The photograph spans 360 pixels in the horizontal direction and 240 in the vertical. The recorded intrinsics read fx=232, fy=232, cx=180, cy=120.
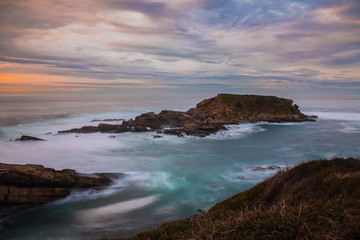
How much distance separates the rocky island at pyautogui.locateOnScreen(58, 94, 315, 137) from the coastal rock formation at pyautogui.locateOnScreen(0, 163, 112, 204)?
2245 cm

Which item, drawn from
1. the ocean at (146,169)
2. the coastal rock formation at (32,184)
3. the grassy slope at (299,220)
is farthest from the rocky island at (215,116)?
the grassy slope at (299,220)

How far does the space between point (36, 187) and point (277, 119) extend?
2109 inches

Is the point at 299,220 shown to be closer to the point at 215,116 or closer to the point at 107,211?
the point at 107,211

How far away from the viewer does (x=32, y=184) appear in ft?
42.4

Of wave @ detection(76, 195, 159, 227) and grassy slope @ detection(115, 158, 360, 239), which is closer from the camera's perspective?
grassy slope @ detection(115, 158, 360, 239)

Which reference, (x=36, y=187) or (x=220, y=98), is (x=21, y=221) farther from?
(x=220, y=98)

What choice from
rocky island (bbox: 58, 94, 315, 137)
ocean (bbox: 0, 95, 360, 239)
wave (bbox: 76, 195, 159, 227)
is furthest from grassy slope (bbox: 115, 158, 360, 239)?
rocky island (bbox: 58, 94, 315, 137)

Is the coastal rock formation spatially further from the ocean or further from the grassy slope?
the grassy slope

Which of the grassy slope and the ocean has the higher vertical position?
the grassy slope

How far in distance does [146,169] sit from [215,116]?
3459cm

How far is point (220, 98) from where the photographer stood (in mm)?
58312

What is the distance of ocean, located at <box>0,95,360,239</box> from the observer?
11117 millimetres

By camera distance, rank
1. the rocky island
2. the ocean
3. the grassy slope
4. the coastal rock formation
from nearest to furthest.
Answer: the grassy slope < the ocean < the coastal rock formation < the rocky island

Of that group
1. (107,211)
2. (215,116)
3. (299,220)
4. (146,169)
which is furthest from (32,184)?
(215,116)
